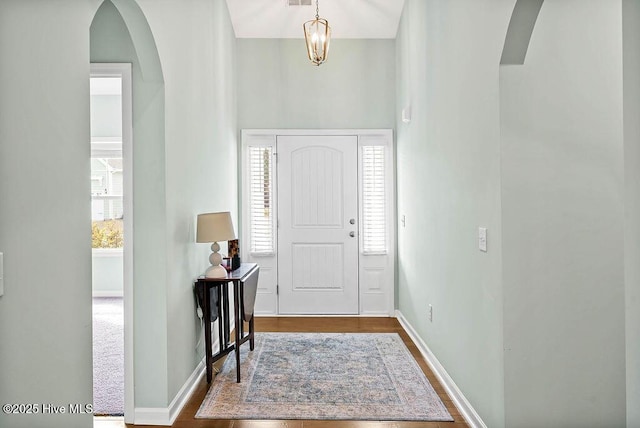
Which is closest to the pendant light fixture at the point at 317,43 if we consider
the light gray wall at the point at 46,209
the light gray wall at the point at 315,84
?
the light gray wall at the point at 315,84

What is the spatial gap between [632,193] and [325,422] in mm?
2015

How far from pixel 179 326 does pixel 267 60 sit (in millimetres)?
3361

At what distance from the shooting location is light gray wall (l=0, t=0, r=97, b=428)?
1205mm

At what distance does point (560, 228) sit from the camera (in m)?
1.98

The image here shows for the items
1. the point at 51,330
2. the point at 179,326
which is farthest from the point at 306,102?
the point at 51,330

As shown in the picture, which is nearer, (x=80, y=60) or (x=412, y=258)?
(x=80, y=60)

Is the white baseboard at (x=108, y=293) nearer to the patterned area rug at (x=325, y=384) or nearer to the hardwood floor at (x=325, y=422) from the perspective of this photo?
the hardwood floor at (x=325, y=422)

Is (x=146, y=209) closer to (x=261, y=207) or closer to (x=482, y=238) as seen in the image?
(x=482, y=238)

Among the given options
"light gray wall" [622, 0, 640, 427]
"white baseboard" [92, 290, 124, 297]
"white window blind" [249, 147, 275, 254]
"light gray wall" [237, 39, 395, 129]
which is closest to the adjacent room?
"light gray wall" [622, 0, 640, 427]

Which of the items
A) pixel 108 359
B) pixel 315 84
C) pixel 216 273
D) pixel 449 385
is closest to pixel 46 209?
pixel 216 273

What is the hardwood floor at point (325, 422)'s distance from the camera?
2.48 m

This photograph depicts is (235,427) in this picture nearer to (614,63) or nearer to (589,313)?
(589,313)

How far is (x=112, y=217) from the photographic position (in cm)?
609

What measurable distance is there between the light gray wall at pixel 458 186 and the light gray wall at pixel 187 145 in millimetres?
1703
